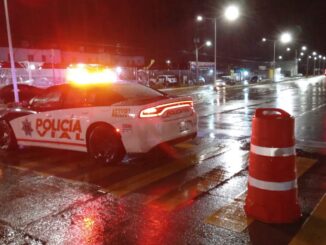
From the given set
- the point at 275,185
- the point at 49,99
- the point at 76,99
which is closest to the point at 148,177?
the point at 76,99

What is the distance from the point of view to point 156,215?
475 centimetres

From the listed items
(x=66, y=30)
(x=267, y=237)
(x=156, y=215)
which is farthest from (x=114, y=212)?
(x=66, y=30)

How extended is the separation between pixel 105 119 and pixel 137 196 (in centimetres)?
196

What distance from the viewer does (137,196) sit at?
545cm

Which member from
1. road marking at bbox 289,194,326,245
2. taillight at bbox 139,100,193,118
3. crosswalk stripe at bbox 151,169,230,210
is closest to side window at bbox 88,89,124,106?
taillight at bbox 139,100,193,118

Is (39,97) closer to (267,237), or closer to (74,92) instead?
(74,92)

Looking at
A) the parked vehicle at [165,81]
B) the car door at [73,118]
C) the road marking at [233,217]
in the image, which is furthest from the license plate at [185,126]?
the parked vehicle at [165,81]

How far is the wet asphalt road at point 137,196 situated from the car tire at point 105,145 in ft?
0.58

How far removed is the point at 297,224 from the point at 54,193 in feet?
10.6

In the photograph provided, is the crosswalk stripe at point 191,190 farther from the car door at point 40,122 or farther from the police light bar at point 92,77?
the car door at point 40,122

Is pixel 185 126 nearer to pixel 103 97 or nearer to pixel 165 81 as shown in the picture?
pixel 103 97

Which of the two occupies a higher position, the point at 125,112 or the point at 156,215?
the point at 125,112

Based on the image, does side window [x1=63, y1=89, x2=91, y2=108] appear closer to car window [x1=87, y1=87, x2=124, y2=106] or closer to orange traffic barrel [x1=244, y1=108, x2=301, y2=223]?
car window [x1=87, y1=87, x2=124, y2=106]

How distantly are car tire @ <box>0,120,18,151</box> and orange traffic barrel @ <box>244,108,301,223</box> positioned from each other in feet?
19.4
